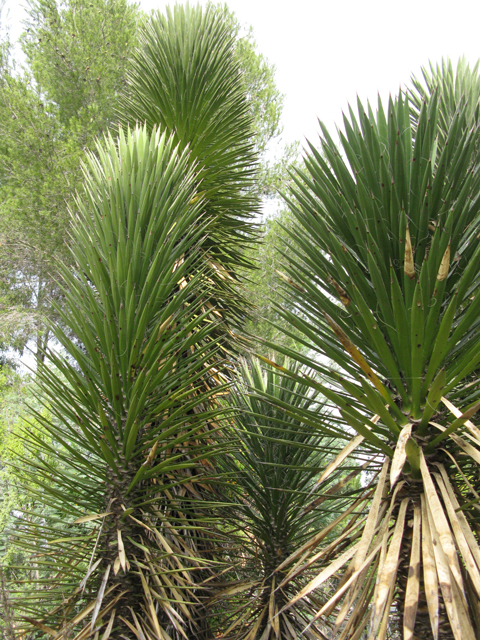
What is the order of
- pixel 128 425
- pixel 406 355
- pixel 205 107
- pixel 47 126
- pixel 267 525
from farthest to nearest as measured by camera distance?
pixel 47 126 < pixel 205 107 < pixel 267 525 < pixel 128 425 < pixel 406 355

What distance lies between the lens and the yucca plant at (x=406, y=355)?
142 cm

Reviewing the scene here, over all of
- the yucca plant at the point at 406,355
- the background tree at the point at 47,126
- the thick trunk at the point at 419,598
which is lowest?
the thick trunk at the point at 419,598

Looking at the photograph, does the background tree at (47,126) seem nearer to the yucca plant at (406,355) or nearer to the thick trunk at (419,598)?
the yucca plant at (406,355)

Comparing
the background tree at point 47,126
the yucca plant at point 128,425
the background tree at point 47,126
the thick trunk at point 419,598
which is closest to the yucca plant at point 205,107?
the yucca plant at point 128,425

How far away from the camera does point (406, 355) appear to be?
A: 5.70 ft

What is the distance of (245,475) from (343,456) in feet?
4.37

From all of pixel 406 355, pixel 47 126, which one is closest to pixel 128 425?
pixel 406 355

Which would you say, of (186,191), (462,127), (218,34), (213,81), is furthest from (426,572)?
(218,34)

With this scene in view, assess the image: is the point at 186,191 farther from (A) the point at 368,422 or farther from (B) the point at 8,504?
(B) the point at 8,504

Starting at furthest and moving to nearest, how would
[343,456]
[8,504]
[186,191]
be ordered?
[8,504]
[186,191]
[343,456]

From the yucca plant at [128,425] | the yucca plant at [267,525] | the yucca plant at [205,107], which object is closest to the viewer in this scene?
the yucca plant at [128,425]

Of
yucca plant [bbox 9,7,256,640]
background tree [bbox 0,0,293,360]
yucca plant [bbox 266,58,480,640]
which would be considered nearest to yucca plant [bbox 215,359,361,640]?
yucca plant [bbox 9,7,256,640]

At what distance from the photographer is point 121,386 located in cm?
224

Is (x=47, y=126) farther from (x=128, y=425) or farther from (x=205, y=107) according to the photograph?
(x=128, y=425)
